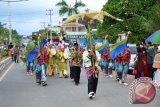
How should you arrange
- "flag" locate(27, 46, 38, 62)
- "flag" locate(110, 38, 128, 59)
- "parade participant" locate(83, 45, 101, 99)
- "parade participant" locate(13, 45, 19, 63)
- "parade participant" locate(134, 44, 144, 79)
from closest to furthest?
"parade participant" locate(83, 45, 101, 99), "flag" locate(110, 38, 128, 59), "parade participant" locate(134, 44, 144, 79), "flag" locate(27, 46, 38, 62), "parade participant" locate(13, 45, 19, 63)

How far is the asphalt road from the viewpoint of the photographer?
39.8 feet

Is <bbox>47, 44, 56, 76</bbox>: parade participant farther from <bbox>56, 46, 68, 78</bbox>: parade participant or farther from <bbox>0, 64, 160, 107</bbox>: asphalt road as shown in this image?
<bbox>0, 64, 160, 107</bbox>: asphalt road

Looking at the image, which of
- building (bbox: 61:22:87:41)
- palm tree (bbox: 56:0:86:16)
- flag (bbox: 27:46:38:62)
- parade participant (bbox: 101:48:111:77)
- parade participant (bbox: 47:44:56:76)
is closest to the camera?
flag (bbox: 27:46:38:62)

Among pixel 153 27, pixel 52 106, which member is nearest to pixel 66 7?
pixel 153 27

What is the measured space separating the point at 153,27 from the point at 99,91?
10.4 m

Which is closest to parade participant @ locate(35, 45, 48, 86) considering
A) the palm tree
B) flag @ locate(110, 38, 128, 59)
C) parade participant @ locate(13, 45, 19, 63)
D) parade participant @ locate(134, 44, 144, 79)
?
flag @ locate(110, 38, 128, 59)

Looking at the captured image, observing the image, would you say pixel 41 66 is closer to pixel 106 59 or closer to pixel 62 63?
pixel 62 63

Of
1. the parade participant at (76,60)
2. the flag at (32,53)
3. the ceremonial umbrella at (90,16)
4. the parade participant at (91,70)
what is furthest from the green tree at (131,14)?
the ceremonial umbrella at (90,16)

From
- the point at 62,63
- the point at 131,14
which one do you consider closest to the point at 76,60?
the point at 62,63

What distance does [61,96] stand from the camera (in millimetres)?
13898

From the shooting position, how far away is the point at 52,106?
11.8 meters

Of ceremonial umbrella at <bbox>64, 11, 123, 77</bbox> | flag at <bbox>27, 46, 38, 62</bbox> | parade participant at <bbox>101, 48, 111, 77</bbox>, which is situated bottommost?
parade participant at <bbox>101, 48, 111, 77</bbox>

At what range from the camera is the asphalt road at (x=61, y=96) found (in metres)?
12.1

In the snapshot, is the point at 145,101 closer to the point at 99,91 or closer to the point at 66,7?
the point at 99,91
